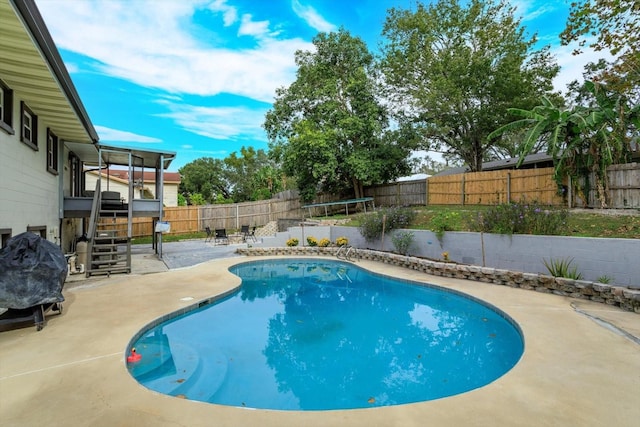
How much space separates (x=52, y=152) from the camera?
961 centimetres

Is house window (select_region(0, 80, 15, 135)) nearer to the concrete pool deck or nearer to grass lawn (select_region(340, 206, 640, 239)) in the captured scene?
the concrete pool deck

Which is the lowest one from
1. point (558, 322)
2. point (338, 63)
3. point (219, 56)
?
point (558, 322)

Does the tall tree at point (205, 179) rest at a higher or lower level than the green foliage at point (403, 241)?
higher

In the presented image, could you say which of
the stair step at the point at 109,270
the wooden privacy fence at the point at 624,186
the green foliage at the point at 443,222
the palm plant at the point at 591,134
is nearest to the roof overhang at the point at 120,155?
the stair step at the point at 109,270

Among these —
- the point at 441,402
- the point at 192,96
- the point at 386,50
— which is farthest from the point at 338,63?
the point at 441,402

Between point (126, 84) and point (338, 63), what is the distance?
16.1m

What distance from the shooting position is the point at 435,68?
18.2 meters

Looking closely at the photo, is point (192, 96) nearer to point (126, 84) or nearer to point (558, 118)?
point (126, 84)

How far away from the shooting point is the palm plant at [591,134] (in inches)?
397

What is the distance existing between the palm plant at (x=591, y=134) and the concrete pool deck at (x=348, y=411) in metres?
6.23

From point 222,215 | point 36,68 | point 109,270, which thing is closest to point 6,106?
point 36,68

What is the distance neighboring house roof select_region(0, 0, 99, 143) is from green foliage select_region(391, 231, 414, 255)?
996 cm

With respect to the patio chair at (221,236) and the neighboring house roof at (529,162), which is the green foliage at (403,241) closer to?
the patio chair at (221,236)

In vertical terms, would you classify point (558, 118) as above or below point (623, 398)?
above
